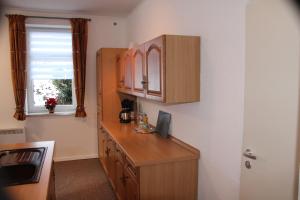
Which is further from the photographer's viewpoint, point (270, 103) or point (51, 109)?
point (51, 109)

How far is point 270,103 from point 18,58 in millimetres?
3642

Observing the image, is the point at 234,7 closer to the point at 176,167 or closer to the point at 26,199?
the point at 176,167

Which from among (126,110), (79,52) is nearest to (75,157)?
(126,110)

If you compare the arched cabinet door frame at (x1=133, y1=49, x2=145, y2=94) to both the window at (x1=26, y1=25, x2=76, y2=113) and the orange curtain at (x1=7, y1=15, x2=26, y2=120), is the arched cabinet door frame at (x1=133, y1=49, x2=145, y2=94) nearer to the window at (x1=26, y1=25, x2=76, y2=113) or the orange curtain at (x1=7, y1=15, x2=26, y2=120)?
the window at (x1=26, y1=25, x2=76, y2=113)

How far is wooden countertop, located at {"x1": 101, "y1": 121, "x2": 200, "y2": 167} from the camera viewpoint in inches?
81.3

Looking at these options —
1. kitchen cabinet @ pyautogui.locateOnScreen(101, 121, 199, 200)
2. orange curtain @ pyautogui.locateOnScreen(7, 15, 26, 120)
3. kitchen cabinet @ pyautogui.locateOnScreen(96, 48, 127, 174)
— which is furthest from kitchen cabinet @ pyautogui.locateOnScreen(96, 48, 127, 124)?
kitchen cabinet @ pyautogui.locateOnScreen(101, 121, 199, 200)

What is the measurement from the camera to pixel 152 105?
335cm

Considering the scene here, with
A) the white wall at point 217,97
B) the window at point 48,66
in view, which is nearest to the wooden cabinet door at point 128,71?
the white wall at point 217,97

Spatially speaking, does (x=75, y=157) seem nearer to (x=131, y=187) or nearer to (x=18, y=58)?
(x=18, y=58)

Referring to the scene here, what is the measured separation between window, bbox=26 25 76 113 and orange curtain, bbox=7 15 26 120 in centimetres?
21

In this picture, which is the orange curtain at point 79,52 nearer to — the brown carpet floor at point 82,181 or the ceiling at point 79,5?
the ceiling at point 79,5

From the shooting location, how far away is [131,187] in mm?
2230

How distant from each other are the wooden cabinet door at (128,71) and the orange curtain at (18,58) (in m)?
1.71

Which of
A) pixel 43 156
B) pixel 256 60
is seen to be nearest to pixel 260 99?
pixel 256 60
